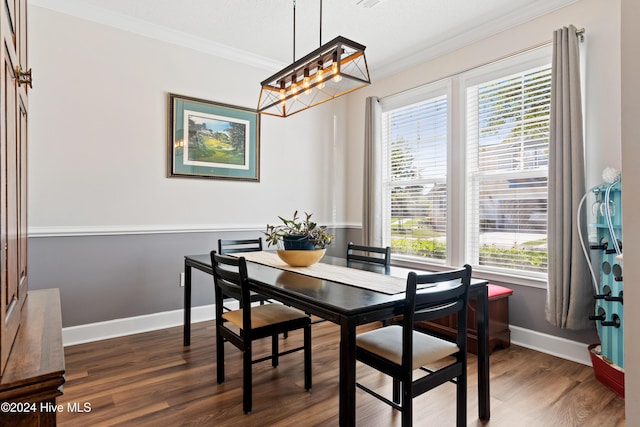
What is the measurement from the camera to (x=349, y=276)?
2258 mm

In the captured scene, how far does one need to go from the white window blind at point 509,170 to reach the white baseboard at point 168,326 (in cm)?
53

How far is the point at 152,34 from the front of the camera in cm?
339

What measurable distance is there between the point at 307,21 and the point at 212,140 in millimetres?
1441

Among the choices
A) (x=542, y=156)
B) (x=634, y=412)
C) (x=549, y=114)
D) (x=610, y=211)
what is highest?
(x=549, y=114)

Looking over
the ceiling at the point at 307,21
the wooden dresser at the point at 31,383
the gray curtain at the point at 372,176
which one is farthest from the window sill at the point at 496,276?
the wooden dresser at the point at 31,383

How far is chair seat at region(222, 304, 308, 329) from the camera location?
224 cm

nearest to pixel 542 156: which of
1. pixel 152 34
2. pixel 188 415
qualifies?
pixel 188 415

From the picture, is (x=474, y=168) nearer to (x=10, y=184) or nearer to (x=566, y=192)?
(x=566, y=192)

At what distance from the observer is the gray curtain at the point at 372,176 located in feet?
14.1

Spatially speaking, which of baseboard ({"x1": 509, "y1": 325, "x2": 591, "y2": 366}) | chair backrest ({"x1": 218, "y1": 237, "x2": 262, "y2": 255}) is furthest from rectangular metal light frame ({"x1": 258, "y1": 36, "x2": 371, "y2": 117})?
baseboard ({"x1": 509, "y1": 325, "x2": 591, "y2": 366})

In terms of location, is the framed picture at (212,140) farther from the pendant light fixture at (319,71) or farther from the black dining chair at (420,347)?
the black dining chair at (420,347)

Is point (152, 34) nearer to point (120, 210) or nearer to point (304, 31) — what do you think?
point (304, 31)

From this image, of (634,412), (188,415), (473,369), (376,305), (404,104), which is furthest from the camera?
(404,104)

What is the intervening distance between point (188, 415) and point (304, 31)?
3130 millimetres
